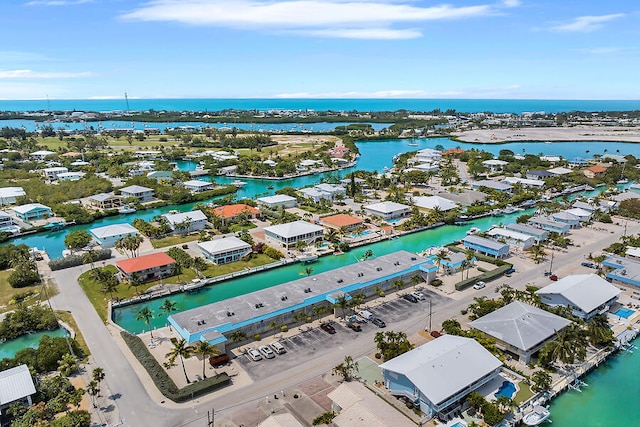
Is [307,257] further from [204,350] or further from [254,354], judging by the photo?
[204,350]

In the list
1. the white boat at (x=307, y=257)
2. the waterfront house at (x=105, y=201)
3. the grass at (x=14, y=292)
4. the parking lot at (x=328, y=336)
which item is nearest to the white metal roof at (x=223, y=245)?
the white boat at (x=307, y=257)

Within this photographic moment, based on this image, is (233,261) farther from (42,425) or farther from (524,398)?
(524,398)

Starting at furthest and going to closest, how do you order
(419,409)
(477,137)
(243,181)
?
(477,137) → (243,181) → (419,409)

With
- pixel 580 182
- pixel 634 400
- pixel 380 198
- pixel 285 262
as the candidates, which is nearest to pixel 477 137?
pixel 580 182

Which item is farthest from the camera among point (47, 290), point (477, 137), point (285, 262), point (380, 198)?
point (477, 137)

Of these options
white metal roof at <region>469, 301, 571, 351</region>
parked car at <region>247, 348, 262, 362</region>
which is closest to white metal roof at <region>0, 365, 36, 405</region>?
parked car at <region>247, 348, 262, 362</region>

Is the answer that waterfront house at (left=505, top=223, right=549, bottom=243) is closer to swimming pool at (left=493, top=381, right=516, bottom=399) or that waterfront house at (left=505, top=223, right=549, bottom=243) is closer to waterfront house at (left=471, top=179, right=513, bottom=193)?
waterfront house at (left=471, top=179, right=513, bottom=193)

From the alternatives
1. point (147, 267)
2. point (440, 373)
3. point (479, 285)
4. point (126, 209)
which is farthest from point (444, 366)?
point (126, 209)

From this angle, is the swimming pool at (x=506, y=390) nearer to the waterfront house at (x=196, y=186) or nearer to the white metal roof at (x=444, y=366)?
the white metal roof at (x=444, y=366)

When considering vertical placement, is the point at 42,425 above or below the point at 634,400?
above
